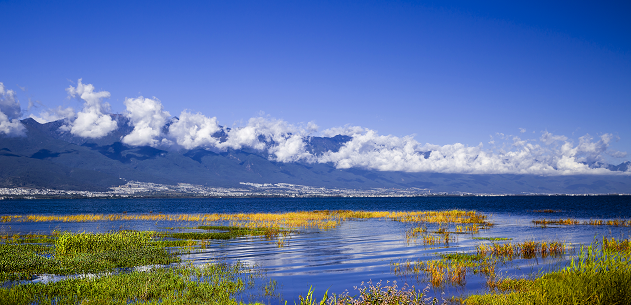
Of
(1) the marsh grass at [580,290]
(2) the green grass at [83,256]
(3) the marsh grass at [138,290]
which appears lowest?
(2) the green grass at [83,256]

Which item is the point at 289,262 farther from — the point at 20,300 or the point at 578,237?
the point at 578,237

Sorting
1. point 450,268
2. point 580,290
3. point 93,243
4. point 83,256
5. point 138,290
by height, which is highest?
point 580,290

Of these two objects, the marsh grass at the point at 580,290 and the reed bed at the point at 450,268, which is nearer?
the marsh grass at the point at 580,290

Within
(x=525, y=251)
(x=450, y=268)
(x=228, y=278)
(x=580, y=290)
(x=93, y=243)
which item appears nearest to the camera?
(x=580, y=290)

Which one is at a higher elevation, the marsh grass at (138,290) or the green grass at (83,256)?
the marsh grass at (138,290)

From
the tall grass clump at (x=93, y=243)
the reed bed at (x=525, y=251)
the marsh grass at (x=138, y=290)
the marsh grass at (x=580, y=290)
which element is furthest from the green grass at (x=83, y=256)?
the reed bed at (x=525, y=251)

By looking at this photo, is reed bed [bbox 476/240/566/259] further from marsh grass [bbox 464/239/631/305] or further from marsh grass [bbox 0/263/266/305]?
marsh grass [bbox 0/263/266/305]

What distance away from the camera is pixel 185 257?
116ft

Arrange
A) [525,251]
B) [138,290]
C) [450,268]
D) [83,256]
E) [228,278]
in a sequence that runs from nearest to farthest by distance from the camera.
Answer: [138,290]
[228,278]
[450,268]
[83,256]
[525,251]

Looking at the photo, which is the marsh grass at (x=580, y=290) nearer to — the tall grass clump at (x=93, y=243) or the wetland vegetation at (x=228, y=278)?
the wetland vegetation at (x=228, y=278)

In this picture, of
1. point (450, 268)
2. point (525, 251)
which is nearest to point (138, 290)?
point (450, 268)

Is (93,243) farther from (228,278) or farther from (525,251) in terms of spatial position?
(525,251)

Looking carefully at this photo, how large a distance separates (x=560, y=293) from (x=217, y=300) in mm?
15118

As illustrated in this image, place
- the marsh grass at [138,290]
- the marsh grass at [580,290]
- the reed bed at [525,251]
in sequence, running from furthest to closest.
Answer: the reed bed at [525,251] → the marsh grass at [138,290] → the marsh grass at [580,290]
